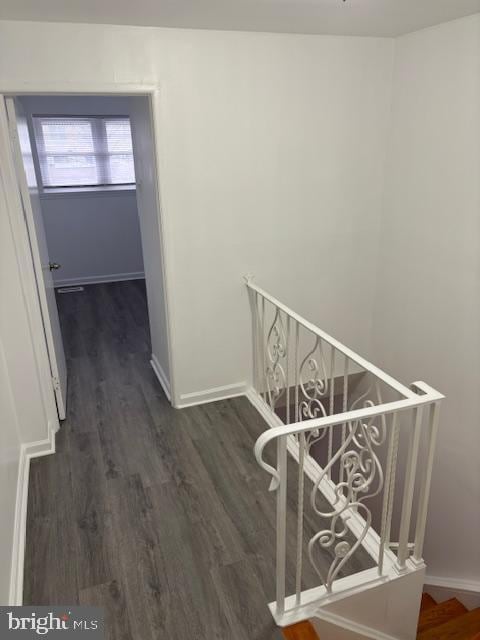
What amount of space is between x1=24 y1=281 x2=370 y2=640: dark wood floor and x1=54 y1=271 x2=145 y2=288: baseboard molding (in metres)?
2.81

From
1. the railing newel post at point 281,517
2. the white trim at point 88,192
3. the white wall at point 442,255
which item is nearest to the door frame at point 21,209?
the white wall at point 442,255

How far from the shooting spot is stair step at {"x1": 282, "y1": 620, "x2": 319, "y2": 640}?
1853 mm

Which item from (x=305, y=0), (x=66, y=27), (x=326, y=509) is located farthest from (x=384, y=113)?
(x=326, y=509)

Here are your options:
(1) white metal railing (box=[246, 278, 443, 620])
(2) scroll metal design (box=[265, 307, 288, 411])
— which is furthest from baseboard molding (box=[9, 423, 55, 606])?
(2) scroll metal design (box=[265, 307, 288, 411])

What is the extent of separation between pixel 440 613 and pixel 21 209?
346 centimetres

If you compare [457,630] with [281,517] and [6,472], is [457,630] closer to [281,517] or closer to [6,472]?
[281,517]

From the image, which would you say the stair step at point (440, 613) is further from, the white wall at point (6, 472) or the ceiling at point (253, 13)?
the ceiling at point (253, 13)

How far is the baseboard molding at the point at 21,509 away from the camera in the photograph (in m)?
2.03

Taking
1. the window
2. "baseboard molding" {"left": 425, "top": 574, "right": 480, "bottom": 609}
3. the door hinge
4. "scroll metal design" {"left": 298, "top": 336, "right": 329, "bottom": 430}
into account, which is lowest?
"baseboard molding" {"left": 425, "top": 574, "right": 480, "bottom": 609}

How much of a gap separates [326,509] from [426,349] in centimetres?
137

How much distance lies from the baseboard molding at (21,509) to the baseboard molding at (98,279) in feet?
11.6

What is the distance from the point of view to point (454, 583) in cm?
326

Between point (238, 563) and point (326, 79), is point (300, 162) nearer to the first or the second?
point (326, 79)
